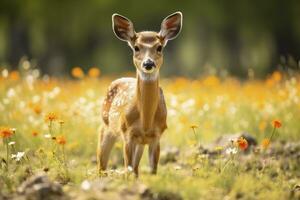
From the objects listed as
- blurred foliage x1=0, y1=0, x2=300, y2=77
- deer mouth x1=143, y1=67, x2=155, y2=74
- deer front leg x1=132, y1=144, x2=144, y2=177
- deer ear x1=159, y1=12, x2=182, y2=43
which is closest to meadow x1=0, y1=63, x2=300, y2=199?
deer front leg x1=132, y1=144, x2=144, y2=177

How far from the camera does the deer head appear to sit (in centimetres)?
786

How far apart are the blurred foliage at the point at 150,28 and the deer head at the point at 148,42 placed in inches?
707

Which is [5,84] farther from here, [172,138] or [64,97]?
[172,138]

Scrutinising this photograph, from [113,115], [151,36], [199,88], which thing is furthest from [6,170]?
[199,88]

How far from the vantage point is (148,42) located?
8.12 metres

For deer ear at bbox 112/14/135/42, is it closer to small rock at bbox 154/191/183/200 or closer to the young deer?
the young deer

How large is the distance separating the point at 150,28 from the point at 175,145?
913 inches

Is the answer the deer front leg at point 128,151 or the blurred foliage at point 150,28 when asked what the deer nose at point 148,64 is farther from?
the blurred foliage at point 150,28

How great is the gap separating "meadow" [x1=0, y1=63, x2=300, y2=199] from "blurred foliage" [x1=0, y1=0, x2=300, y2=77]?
13.6 m

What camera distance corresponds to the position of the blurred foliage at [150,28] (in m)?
28.7

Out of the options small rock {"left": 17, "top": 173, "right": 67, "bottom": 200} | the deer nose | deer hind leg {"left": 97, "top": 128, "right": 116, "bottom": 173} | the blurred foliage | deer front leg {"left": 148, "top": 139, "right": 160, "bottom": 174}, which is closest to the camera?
small rock {"left": 17, "top": 173, "right": 67, "bottom": 200}

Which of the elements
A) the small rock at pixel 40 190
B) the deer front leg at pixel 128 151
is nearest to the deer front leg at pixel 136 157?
the deer front leg at pixel 128 151

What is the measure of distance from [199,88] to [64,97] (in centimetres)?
328

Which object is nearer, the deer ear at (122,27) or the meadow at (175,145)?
the meadow at (175,145)
